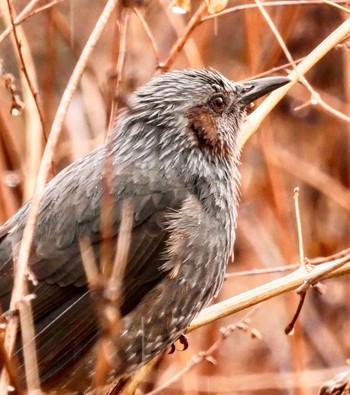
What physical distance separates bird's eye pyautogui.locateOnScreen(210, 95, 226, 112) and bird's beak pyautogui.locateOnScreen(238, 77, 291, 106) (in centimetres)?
10

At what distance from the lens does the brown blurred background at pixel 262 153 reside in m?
6.14

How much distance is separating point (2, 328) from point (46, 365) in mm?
1432

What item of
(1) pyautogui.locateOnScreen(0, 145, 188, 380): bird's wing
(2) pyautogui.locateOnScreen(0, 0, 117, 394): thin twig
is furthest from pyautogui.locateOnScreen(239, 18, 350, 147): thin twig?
(2) pyautogui.locateOnScreen(0, 0, 117, 394): thin twig

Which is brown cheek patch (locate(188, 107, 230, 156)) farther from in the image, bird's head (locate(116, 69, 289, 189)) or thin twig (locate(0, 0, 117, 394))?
thin twig (locate(0, 0, 117, 394))

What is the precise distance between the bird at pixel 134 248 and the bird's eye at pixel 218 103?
28 cm

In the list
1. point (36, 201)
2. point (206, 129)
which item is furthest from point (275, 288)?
point (36, 201)

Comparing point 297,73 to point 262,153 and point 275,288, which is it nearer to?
point 275,288

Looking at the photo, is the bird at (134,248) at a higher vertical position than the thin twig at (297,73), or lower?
lower

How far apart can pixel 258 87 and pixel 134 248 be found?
43.3 inches

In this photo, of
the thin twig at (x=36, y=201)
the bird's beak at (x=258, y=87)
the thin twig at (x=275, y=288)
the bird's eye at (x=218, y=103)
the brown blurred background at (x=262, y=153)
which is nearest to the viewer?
the thin twig at (x=36, y=201)

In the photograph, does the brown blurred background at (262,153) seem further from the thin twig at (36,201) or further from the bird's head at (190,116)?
the thin twig at (36,201)

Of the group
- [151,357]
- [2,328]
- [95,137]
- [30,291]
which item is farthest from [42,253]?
[95,137]

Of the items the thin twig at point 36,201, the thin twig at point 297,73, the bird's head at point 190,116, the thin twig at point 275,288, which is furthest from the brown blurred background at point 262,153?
the thin twig at point 36,201

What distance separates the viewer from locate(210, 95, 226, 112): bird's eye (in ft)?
16.0
